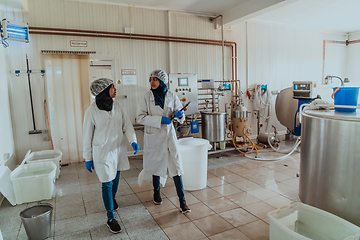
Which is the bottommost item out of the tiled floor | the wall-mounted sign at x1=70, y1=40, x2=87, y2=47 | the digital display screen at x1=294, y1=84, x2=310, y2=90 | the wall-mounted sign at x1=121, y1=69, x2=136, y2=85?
the tiled floor

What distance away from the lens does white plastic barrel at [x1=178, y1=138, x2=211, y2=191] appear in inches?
119

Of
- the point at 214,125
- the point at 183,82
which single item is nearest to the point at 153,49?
the point at 183,82

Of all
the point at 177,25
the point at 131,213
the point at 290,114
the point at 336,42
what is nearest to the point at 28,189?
the point at 131,213

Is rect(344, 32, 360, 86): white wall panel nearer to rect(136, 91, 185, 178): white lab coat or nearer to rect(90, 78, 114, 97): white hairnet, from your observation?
rect(136, 91, 185, 178): white lab coat

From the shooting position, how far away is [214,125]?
464 centimetres

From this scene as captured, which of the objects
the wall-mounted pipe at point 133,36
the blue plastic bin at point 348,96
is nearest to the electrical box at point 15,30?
the wall-mounted pipe at point 133,36

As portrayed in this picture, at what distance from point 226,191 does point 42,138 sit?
3.21 m

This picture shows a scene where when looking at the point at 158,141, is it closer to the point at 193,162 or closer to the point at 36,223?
the point at 193,162

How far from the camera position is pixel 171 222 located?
2.45m

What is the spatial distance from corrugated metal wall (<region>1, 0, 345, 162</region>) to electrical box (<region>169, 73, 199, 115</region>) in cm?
39

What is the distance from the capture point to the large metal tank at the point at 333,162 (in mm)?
1902

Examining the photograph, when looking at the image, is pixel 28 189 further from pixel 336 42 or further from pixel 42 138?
pixel 336 42

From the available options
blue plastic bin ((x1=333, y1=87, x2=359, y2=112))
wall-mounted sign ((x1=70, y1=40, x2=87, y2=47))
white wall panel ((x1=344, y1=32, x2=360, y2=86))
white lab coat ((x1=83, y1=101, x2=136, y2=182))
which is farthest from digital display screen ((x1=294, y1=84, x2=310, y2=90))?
wall-mounted sign ((x1=70, y1=40, x2=87, y2=47))

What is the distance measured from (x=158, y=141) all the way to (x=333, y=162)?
63.1 inches
